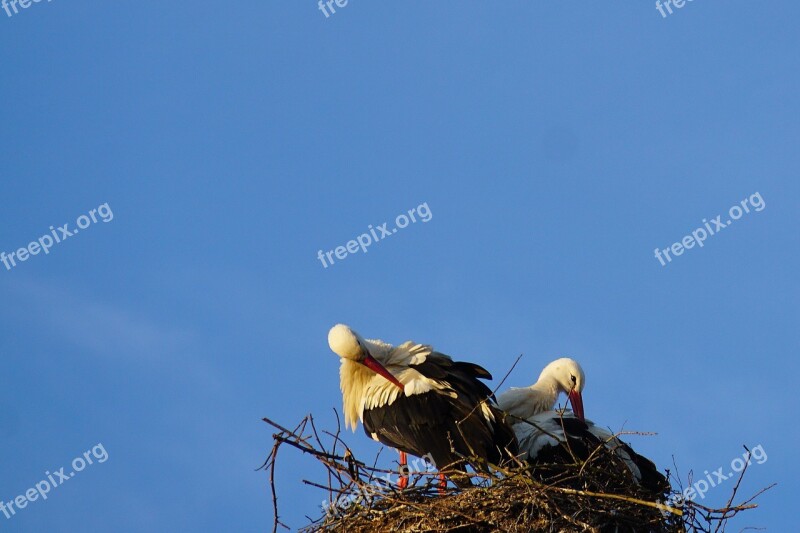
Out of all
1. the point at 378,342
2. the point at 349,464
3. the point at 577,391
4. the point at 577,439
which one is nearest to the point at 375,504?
the point at 349,464

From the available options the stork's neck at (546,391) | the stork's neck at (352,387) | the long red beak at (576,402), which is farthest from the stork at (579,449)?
the stork's neck at (352,387)

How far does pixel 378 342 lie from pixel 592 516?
243 centimetres

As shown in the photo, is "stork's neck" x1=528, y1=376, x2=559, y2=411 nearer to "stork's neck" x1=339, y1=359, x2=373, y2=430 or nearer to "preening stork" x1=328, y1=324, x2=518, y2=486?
"preening stork" x1=328, y1=324, x2=518, y2=486

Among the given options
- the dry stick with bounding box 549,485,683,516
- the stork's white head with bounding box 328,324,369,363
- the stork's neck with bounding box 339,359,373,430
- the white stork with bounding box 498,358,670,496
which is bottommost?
the dry stick with bounding box 549,485,683,516

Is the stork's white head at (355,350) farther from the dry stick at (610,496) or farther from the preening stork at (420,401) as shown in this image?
the dry stick at (610,496)

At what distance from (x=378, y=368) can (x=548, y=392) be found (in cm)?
111

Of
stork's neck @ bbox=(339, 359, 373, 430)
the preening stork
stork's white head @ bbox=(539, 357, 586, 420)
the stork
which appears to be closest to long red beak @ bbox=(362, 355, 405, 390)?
the preening stork

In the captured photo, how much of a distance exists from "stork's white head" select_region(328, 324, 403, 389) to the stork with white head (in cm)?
78

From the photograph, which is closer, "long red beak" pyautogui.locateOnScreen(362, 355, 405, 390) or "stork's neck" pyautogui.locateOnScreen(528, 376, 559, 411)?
"long red beak" pyautogui.locateOnScreen(362, 355, 405, 390)

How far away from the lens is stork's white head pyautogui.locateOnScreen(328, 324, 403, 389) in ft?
25.7

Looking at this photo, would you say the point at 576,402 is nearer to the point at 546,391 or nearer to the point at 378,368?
the point at 546,391

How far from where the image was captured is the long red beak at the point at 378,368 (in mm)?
7727

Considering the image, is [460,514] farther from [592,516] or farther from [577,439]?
[577,439]

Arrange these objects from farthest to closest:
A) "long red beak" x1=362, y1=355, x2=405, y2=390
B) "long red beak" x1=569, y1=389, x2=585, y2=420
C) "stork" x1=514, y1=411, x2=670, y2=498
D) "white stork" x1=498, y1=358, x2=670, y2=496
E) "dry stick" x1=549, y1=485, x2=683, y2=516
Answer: "long red beak" x1=569, y1=389, x2=585, y2=420 → "long red beak" x1=362, y1=355, x2=405, y2=390 → "white stork" x1=498, y1=358, x2=670, y2=496 → "stork" x1=514, y1=411, x2=670, y2=498 → "dry stick" x1=549, y1=485, x2=683, y2=516
